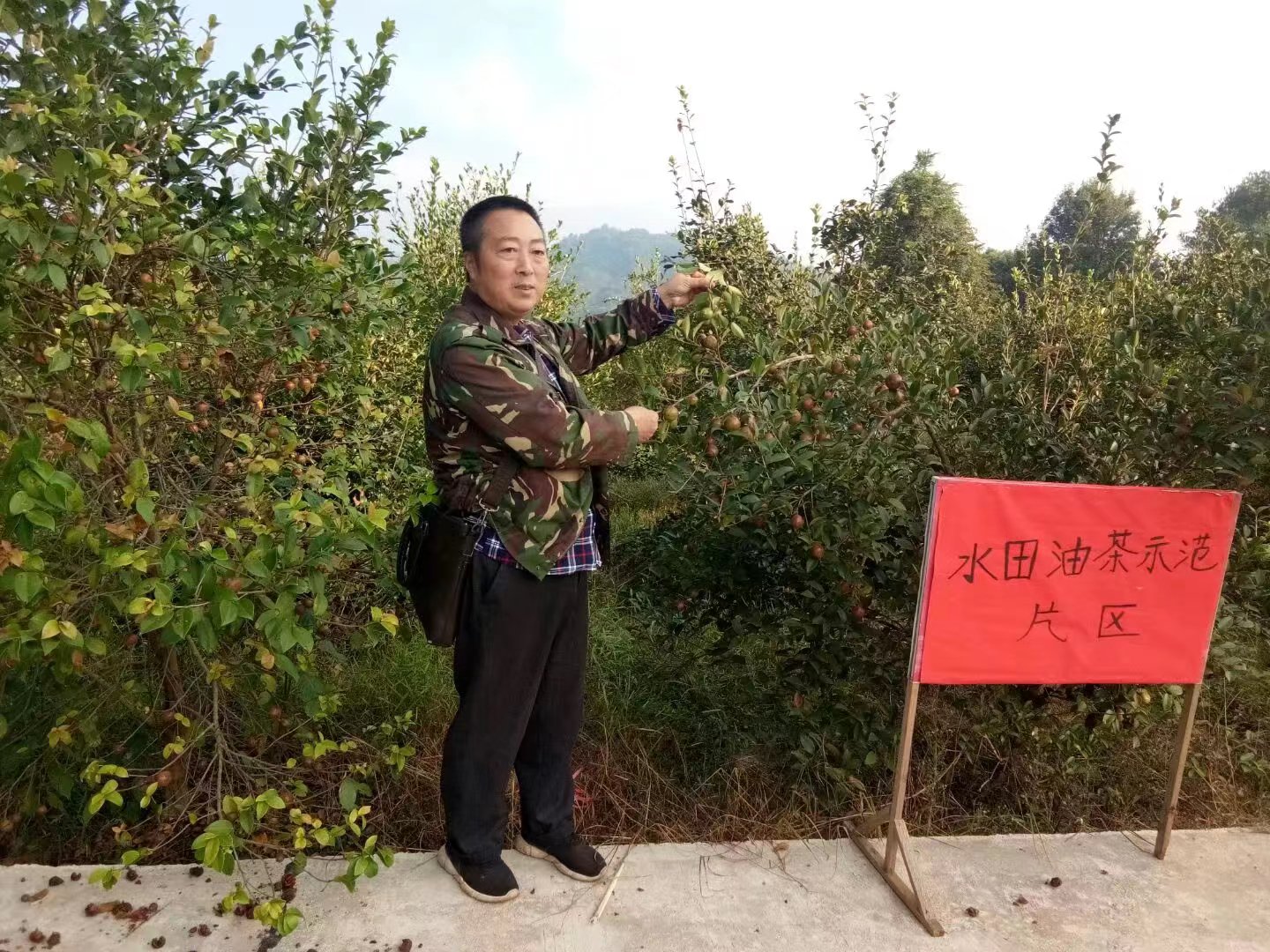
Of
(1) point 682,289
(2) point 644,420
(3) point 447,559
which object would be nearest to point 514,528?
(3) point 447,559

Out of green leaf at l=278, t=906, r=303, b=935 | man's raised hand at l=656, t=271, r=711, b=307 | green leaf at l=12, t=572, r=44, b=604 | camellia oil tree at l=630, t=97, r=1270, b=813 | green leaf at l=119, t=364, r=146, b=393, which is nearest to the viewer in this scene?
green leaf at l=12, t=572, r=44, b=604

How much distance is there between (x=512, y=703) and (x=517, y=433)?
0.76 metres

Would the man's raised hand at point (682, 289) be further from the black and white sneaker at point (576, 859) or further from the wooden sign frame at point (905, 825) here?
the black and white sneaker at point (576, 859)

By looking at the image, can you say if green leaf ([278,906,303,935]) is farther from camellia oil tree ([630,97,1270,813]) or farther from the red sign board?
the red sign board

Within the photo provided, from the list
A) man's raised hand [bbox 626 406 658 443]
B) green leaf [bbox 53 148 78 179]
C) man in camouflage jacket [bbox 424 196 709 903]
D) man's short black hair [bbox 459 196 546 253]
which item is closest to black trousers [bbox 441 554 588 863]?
man in camouflage jacket [bbox 424 196 709 903]

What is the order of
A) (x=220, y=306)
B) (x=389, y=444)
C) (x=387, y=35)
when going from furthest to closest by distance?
(x=389, y=444) → (x=387, y=35) → (x=220, y=306)

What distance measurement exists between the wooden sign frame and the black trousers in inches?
37.4

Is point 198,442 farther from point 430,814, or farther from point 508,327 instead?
point 430,814

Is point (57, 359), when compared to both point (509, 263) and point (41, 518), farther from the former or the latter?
point (509, 263)

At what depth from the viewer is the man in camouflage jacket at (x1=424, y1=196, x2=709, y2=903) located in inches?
81.6

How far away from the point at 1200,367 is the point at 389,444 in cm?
296

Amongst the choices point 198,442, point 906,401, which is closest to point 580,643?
point 906,401

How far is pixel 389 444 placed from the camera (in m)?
3.47

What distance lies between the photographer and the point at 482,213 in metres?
2.21
